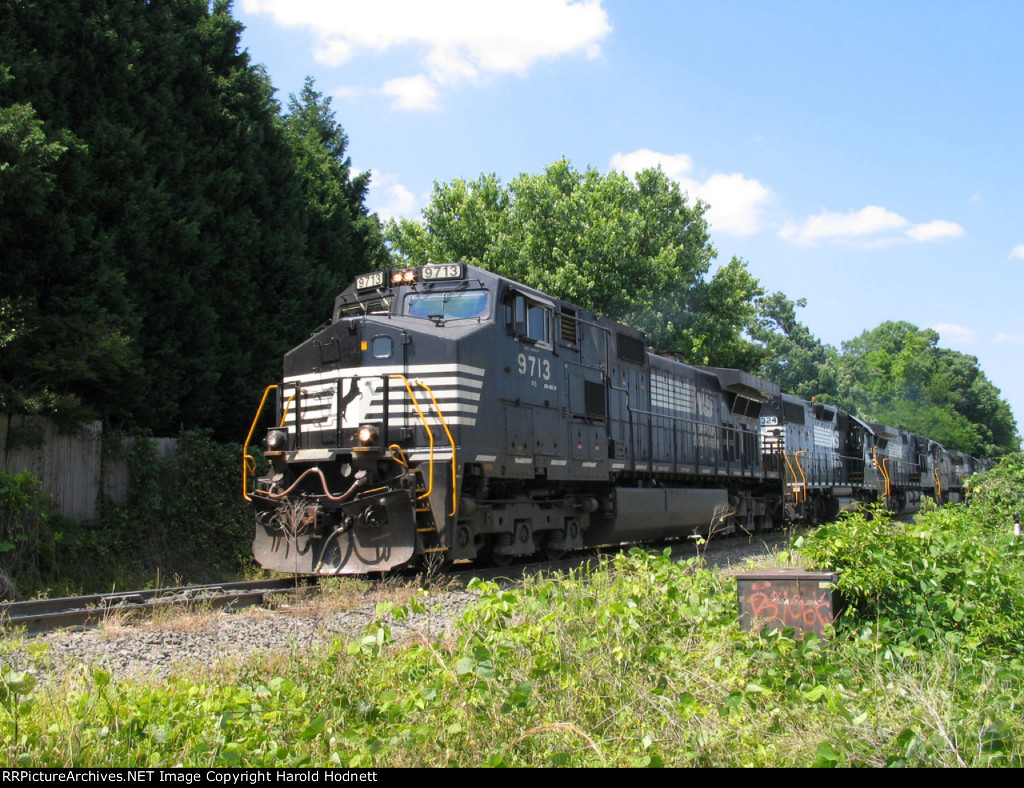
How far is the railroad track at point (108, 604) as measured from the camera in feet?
22.5

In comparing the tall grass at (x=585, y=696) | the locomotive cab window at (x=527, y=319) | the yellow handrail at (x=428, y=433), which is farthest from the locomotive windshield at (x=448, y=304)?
the tall grass at (x=585, y=696)

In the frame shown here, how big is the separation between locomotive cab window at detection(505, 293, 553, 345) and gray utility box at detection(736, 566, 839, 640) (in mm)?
5345

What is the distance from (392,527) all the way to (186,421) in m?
7.24

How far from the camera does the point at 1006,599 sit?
6.52m

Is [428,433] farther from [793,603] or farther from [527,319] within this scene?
[793,603]

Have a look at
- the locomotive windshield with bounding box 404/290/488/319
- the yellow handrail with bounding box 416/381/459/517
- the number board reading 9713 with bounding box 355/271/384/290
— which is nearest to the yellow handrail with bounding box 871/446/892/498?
the locomotive windshield with bounding box 404/290/488/319

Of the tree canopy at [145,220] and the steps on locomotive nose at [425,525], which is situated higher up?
the tree canopy at [145,220]

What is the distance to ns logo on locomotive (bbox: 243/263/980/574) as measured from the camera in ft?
30.4

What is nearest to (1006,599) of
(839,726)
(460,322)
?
(839,726)

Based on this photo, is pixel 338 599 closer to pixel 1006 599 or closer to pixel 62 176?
pixel 1006 599

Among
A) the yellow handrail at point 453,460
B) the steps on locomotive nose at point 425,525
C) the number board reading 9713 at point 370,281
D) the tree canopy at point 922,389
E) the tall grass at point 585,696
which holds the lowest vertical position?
the tall grass at point 585,696

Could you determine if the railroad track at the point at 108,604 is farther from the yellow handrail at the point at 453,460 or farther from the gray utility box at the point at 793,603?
the gray utility box at the point at 793,603

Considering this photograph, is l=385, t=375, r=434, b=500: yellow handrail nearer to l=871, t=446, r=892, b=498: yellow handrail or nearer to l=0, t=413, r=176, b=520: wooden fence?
l=0, t=413, r=176, b=520: wooden fence

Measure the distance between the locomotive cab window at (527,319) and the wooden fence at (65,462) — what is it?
654 centimetres
